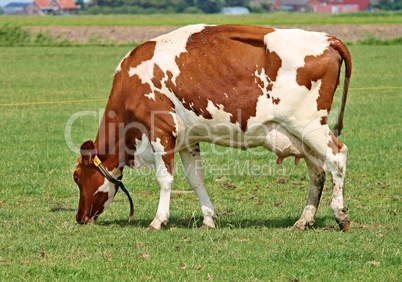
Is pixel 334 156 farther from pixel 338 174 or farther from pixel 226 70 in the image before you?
pixel 226 70

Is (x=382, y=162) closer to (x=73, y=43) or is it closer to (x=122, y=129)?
(x=122, y=129)

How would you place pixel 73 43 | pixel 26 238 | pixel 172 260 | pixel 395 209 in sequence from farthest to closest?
pixel 73 43, pixel 395 209, pixel 26 238, pixel 172 260

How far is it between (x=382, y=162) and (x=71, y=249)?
744 cm

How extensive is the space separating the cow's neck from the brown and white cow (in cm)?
1

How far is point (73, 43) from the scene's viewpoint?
5841 centimetres

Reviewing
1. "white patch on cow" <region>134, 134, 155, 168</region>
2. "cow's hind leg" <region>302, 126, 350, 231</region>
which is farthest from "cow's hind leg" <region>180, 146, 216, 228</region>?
"cow's hind leg" <region>302, 126, 350, 231</region>

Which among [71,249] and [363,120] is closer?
[71,249]

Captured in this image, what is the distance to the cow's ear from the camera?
11.6 metres

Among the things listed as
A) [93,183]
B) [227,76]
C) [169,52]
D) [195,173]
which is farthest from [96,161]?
[227,76]

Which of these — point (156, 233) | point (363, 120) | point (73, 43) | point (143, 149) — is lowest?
point (73, 43)

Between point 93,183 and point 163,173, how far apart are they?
1.00 metres

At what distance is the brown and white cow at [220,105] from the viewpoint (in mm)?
10719

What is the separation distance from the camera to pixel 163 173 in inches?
443

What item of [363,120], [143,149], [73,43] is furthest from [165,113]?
[73,43]
